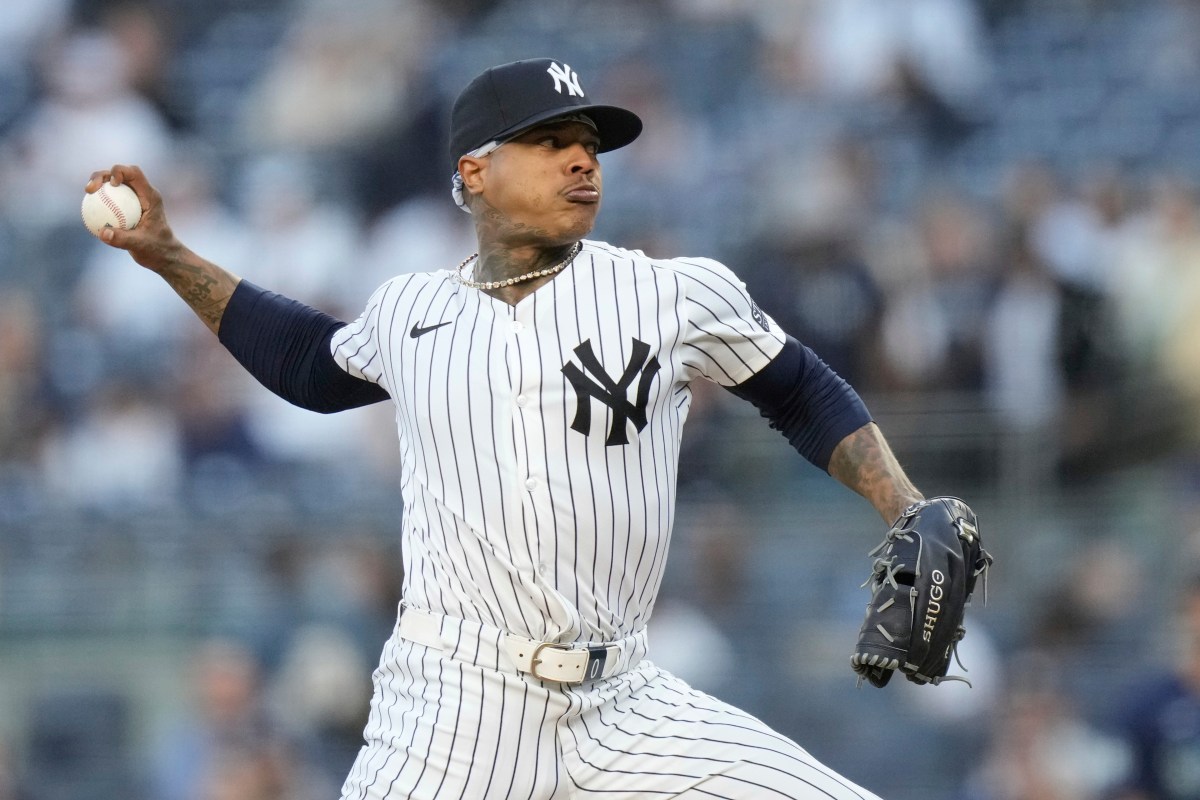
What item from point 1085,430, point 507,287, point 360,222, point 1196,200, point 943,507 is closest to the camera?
point 943,507

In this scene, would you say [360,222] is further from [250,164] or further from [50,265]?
[50,265]

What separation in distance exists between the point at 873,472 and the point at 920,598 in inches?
12.7

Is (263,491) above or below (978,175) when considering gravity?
below

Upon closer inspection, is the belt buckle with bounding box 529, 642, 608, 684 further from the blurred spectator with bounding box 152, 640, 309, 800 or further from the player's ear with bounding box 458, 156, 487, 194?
the blurred spectator with bounding box 152, 640, 309, 800

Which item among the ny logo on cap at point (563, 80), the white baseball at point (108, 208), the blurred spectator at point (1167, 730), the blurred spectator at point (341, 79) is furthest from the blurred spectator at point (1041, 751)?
the blurred spectator at point (341, 79)

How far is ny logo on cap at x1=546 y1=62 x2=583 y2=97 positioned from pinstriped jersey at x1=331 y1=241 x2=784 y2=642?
342 mm

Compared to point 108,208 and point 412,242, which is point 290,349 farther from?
point 412,242

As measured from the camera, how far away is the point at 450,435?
351 centimetres

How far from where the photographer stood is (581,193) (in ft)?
11.9

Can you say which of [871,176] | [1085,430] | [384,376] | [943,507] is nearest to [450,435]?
[384,376]

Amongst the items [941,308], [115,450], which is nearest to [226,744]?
[115,450]

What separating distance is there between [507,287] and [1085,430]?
15.3 feet

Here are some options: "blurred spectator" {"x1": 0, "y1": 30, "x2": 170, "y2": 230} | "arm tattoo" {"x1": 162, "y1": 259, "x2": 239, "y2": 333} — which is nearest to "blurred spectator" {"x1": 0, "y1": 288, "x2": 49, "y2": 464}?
"blurred spectator" {"x1": 0, "y1": 30, "x2": 170, "y2": 230}

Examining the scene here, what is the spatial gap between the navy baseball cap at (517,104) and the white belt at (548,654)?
3.15ft
